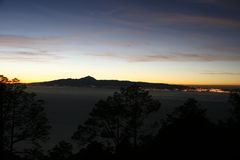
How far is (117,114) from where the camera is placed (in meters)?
24.6

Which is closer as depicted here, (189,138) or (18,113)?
(189,138)

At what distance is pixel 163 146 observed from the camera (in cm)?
1669

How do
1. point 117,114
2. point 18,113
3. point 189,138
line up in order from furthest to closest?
point 117,114 < point 18,113 < point 189,138

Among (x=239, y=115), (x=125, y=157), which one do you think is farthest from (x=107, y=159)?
(x=239, y=115)

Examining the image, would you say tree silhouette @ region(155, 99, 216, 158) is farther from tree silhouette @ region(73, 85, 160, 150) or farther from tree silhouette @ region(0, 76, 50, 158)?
tree silhouette @ region(0, 76, 50, 158)

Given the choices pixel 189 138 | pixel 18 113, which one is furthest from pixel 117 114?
pixel 189 138

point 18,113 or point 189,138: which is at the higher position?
point 18,113

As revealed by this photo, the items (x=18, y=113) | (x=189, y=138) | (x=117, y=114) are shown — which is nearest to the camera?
(x=189, y=138)

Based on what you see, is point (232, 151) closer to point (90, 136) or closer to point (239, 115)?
point (90, 136)

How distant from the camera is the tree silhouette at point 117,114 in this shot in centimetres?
2427

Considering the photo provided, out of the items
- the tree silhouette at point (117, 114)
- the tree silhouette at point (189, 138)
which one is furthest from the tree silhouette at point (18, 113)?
the tree silhouette at point (189, 138)

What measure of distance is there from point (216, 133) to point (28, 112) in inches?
465

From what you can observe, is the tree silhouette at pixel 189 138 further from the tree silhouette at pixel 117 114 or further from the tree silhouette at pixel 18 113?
the tree silhouette at pixel 18 113

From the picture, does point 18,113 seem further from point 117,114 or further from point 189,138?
point 189,138
